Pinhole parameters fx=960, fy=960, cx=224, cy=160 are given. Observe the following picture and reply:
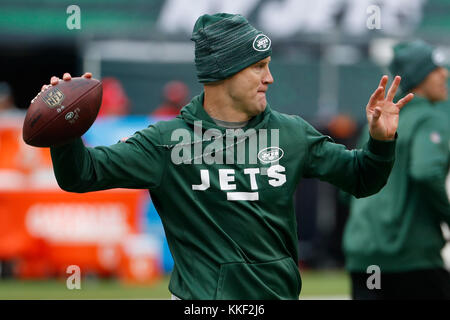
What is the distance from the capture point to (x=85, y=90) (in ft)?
14.5

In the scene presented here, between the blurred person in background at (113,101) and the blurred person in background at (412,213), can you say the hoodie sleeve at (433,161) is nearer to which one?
the blurred person in background at (412,213)

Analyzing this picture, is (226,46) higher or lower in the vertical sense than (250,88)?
higher

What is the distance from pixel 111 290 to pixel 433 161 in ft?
17.8

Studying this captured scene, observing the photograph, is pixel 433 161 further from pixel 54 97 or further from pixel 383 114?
pixel 54 97

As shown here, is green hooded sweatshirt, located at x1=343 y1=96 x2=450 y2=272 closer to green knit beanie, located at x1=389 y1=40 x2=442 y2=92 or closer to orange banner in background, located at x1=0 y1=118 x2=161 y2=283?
green knit beanie, located at x1=389 y1=40 x2=442 y2=92

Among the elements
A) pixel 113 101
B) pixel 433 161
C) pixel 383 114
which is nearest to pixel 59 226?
pixel 113 101

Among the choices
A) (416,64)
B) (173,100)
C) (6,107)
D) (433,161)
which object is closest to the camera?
(433,161)

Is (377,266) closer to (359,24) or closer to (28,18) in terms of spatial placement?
(359,24)

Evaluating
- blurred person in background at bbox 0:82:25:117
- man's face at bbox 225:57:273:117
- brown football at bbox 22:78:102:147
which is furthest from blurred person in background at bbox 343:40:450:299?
blurred person in background at bbox 0:82:25:117

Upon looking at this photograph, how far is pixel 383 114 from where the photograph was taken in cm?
448

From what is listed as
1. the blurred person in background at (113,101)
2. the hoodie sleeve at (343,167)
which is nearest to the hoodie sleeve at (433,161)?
the hoodie sleeve at (343,167)

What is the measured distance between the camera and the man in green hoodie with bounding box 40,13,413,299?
436 centimetres

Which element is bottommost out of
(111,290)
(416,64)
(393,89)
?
(111,290)
